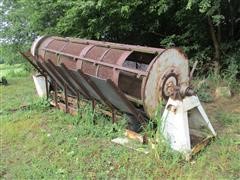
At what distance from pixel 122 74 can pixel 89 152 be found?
0.98 m

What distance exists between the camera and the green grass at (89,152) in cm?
354

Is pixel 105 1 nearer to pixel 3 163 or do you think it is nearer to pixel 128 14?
pixel 128 14

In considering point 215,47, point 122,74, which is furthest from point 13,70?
point 122,74

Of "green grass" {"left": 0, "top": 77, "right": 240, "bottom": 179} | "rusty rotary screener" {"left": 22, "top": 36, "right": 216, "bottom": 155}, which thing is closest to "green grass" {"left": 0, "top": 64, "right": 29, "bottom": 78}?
"green grass" {"left": 0, "top": 77, "right": 240, "bottom": 179}

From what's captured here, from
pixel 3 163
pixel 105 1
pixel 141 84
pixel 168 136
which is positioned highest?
pixel 105 1

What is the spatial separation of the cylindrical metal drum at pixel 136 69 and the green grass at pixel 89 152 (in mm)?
577

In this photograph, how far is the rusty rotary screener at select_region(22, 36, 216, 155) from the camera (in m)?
3.85

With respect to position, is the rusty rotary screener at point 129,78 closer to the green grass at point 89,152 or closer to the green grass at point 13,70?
the green grass at point 89,152

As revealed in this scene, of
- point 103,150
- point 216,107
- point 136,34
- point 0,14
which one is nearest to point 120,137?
point 103,150

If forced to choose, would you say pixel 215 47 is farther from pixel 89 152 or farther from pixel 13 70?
pixel 13 70

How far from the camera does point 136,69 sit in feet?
13.9

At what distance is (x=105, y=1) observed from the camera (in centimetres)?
626

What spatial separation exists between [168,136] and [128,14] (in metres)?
3.34

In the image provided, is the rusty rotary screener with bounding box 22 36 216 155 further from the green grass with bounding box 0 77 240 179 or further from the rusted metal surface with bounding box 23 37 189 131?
the green grass with bounding box 0 77 240 179
